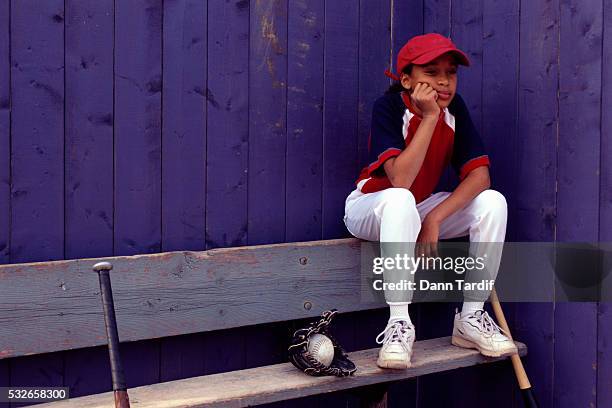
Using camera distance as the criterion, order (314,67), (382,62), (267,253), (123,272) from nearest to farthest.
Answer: (123,272) → (267,253) → (314,67) → (382,62)

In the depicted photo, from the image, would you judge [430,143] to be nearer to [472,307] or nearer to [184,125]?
[472,307]

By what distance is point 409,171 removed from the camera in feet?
9.04

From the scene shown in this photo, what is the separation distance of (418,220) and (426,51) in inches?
23.0

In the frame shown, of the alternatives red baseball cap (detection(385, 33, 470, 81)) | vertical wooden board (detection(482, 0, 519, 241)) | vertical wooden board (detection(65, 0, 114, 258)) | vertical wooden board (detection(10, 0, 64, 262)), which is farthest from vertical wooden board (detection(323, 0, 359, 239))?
vertical wooden board (detection(10, 0, 64, 262))

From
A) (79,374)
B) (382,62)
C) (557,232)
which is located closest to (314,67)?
(382,62)

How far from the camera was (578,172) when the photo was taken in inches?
113

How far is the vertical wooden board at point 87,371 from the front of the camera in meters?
2.50

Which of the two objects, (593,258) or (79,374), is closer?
(79,374)

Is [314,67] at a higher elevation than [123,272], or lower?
higher

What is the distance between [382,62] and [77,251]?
1.45m

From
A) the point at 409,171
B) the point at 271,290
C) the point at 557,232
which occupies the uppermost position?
the point at 409,171

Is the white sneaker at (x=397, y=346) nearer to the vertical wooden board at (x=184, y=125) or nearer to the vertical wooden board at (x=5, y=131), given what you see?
the vertical wooden board at (x=184, y=125)

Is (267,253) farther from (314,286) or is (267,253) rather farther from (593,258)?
(593,258)

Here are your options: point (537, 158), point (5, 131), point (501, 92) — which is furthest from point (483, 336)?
point (5, 131)
